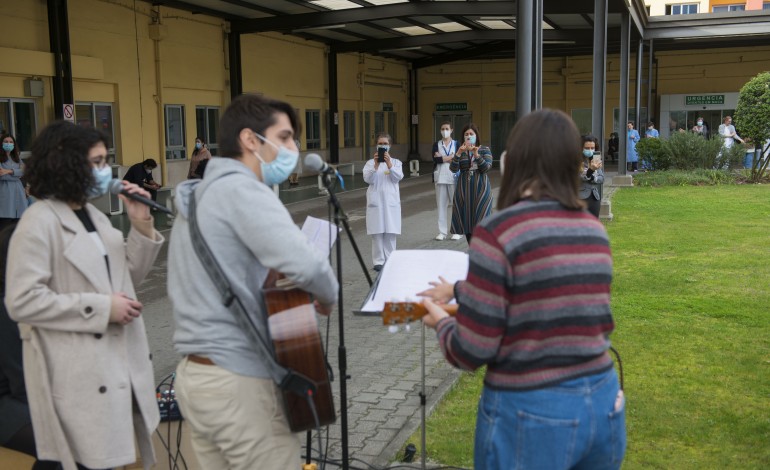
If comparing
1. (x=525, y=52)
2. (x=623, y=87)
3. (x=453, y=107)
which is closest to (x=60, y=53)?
(x=525, y=52)

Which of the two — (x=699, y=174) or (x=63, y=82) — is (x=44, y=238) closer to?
(x=63, y=82)

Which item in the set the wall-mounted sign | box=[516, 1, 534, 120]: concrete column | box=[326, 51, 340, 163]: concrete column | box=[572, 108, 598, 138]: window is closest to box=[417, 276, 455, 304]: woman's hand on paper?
box=[516, 1, 534, 120]: concrete column

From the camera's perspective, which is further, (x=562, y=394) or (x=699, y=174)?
(x=699, y=174)

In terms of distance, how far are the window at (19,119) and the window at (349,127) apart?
16025 mm

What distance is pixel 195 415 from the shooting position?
2512 mm

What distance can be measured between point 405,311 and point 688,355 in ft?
14.8

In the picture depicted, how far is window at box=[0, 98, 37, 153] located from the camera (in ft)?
50.0

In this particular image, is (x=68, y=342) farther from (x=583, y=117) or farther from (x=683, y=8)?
(x=683, y=8)

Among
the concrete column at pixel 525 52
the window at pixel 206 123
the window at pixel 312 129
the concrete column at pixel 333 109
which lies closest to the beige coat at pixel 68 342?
the concrete column at pixel 525 52

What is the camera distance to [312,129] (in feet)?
94.1

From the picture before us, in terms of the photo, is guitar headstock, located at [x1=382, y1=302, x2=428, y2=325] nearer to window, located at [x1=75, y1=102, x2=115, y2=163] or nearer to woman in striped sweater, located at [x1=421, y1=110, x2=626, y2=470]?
woman in striped sweater, located at [x1=421, y1=110, x2=626, y2=470]

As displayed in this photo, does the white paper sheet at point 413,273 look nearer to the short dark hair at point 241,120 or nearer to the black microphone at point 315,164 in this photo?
the black microphone at point 315,164

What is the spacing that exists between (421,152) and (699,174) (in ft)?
59.9

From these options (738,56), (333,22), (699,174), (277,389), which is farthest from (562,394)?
(738,56)
